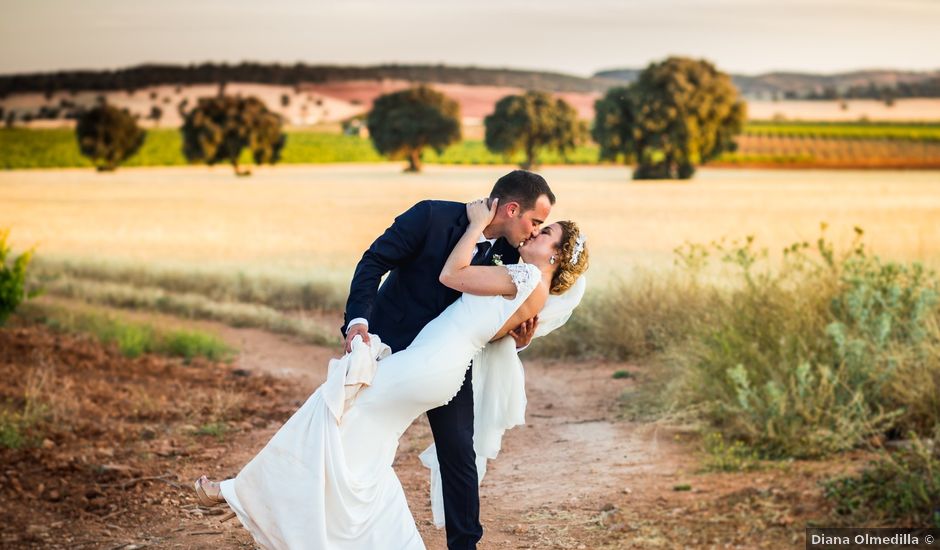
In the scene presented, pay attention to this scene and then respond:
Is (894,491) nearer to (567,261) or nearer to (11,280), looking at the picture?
(567,261)

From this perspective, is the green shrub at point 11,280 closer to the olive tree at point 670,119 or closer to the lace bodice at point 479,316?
the lace bodice at point 479,316

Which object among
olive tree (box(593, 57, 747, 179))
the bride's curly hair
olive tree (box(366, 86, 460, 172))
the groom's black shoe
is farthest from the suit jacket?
olive tree (box(366, 86, 460, 172))

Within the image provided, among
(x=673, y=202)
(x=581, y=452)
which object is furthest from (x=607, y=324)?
(x=673, y=202)

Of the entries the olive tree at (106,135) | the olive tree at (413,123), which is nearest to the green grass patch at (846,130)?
the olive tree at (413,123)

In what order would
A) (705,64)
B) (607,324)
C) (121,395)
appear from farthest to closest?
1. (705,64)
2. (607,324)
3. (121,395)

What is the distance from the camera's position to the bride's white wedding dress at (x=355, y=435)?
17.0 feet

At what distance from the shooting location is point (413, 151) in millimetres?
77938

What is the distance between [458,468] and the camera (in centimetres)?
543

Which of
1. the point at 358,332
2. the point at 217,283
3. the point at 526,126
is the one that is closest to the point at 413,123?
the point at 526,126

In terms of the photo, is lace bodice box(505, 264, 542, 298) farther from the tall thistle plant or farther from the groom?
the tall thistle plant

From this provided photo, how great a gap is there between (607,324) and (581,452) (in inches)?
154

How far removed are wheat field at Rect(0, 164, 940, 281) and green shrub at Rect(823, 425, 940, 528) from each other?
5319 mm

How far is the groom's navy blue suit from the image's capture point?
528 centimetres

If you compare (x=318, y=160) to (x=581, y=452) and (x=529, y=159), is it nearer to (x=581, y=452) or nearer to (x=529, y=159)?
(x=529, y=159)
